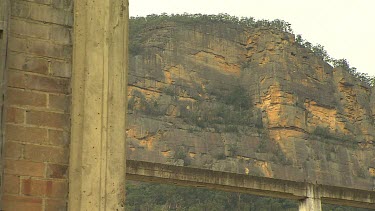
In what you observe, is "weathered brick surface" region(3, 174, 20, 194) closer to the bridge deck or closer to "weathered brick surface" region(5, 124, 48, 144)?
"weathered brick surface" region(5, 124, 48, 144)

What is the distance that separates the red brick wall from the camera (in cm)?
265

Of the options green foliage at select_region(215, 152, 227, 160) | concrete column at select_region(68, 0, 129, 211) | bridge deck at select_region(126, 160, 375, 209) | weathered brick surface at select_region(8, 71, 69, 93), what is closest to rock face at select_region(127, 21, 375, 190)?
green foliage at select_region(215, 152, 227, 160)

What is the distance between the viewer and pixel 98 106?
9.30 ft

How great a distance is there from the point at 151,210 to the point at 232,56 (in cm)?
3242

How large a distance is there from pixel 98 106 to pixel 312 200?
7145 mm

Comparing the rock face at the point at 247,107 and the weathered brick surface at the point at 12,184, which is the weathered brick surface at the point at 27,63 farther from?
the rock face at the point at 247,107

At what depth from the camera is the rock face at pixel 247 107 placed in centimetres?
8606

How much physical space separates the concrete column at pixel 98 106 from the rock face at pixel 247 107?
79.5m

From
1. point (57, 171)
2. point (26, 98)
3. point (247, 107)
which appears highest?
point (247, 107)

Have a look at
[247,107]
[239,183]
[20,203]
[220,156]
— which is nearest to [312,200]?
[239,183]

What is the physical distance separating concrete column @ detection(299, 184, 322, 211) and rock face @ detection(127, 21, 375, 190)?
72698 millimetres

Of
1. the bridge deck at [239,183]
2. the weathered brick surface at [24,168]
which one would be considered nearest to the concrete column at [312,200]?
the bridge deck at [239,183]

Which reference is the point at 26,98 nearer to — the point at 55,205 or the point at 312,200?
the point at 55,205

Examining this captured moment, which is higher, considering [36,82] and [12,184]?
[36,82]
